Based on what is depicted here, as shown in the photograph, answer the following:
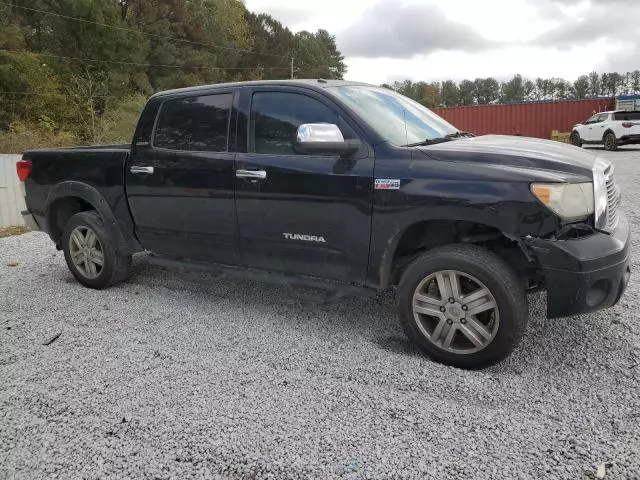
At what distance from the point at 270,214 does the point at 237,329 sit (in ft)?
3.01

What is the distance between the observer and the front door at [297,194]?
3.51 metres

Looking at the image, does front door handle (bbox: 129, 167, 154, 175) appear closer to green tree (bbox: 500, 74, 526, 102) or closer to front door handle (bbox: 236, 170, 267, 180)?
front door handle (bbox: 236, 170, 267, 180)

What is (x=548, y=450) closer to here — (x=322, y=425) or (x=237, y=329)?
(x=322, y=425)

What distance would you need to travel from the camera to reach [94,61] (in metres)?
36.2

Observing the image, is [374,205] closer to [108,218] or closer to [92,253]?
[108,218]

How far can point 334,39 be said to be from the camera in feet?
294

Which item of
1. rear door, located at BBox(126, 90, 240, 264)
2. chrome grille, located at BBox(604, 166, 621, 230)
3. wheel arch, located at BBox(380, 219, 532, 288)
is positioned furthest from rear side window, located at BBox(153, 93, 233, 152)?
chrome grille, located at BBox(604, 166, 621, 230)

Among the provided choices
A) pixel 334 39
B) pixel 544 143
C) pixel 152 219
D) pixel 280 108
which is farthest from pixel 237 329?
pixel 334 39

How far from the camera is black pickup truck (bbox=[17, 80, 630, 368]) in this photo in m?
3.04

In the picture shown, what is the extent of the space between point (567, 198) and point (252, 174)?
6.93 feet

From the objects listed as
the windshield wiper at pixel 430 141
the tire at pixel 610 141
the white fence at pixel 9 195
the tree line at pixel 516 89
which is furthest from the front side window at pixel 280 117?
the tree line at pixel 516 89

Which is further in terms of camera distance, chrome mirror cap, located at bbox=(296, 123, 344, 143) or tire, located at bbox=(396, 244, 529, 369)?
chrome mirror cap, located at bbox=(296, 123, 344, 143)

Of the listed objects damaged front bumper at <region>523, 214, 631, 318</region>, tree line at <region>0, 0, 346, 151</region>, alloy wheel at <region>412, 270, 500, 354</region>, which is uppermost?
tree line at <region>0, 0, 346, 151</region>

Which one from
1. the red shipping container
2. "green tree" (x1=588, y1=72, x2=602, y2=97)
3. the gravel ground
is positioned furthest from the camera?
"green tree" (x1=588, y1=72, x2=602, y2=97)
